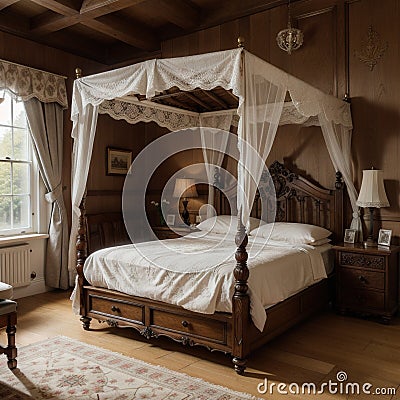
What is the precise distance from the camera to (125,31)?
5.23 metres

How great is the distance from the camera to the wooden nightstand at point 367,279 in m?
3.90

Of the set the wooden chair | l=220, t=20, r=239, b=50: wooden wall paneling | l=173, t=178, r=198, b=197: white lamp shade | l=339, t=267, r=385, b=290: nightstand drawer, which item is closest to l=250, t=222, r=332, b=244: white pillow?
l=339, t=267, r=385, b=290: nightstand drawer

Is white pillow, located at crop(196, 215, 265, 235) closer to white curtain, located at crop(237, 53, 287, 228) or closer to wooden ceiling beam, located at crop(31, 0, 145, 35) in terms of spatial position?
white curtain, located at crop(237, 53, 287, 228)

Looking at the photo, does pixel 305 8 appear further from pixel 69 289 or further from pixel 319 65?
pixel 69 289

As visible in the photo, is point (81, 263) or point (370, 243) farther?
point (370, 243)

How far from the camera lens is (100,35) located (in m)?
5.61

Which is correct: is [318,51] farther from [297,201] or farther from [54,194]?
[54,194]

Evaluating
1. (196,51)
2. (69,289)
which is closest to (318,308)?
(69,289)

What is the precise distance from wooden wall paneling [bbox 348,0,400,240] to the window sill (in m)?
3.60

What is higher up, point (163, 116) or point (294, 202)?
point (163, 116)

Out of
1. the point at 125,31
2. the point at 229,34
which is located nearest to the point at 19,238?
the point at 125,31

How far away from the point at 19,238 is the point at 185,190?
80.7 inches

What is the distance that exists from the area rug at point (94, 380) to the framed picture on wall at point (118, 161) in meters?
3.05

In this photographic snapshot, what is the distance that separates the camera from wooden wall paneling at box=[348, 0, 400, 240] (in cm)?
423
